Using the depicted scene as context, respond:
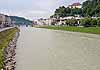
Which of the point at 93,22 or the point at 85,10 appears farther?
the point at 85,10

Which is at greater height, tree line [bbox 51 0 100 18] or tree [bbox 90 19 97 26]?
tree line [bbox 51 0 100 18]

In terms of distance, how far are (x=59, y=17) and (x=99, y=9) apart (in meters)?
51.8

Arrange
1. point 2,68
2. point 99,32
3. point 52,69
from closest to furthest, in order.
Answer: point 2,68
point 52,69
point 99,32

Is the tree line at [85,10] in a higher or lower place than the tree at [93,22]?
higher

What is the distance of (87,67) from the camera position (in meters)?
13.3

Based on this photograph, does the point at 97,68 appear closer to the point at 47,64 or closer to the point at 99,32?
the point at 47,64

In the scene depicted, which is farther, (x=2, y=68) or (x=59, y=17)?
(x=59, y=17)

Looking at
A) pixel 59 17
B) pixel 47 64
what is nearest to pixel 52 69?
pixel 47 64

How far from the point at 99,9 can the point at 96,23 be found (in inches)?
552

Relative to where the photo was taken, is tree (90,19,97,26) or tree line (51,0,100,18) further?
tree line (51,0,100,18)

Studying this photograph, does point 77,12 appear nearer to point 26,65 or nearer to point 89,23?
point 89,23

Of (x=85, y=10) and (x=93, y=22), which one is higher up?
(x=85, y=10)

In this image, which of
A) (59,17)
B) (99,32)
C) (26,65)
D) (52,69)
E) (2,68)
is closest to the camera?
(2,68)

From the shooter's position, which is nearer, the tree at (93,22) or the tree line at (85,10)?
the tree at (93,22)
